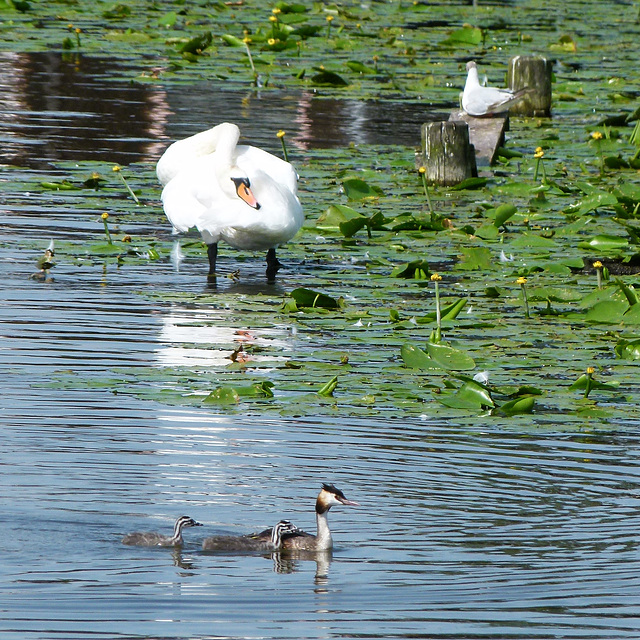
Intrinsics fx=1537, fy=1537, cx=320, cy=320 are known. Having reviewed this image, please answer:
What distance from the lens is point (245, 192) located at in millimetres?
10102

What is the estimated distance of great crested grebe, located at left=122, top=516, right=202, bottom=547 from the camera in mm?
5621

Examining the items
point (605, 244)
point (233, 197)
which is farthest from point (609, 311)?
point (233, 197)

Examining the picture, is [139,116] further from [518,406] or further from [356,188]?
[518,406]

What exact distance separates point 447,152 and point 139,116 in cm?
436

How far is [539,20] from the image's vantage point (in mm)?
27297

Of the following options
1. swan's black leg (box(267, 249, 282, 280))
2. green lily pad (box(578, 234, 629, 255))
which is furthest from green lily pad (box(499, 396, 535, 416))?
green lily pad (box(578, 234, 629, 255))

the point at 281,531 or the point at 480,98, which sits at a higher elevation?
the point at 480,98

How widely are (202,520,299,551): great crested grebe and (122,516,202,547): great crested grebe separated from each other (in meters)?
0.10

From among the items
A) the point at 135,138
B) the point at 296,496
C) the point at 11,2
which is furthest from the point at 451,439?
the point at 11,2

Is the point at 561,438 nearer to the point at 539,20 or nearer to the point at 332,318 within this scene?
the point at 332,318

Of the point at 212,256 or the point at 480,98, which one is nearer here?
the point at 212,256

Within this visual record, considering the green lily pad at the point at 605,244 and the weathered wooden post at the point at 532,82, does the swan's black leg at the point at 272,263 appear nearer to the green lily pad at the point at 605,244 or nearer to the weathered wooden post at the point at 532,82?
the green lily pad at the point at 605,244

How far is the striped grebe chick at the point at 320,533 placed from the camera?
5.65 meters

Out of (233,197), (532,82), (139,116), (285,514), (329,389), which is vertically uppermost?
(532,82)
